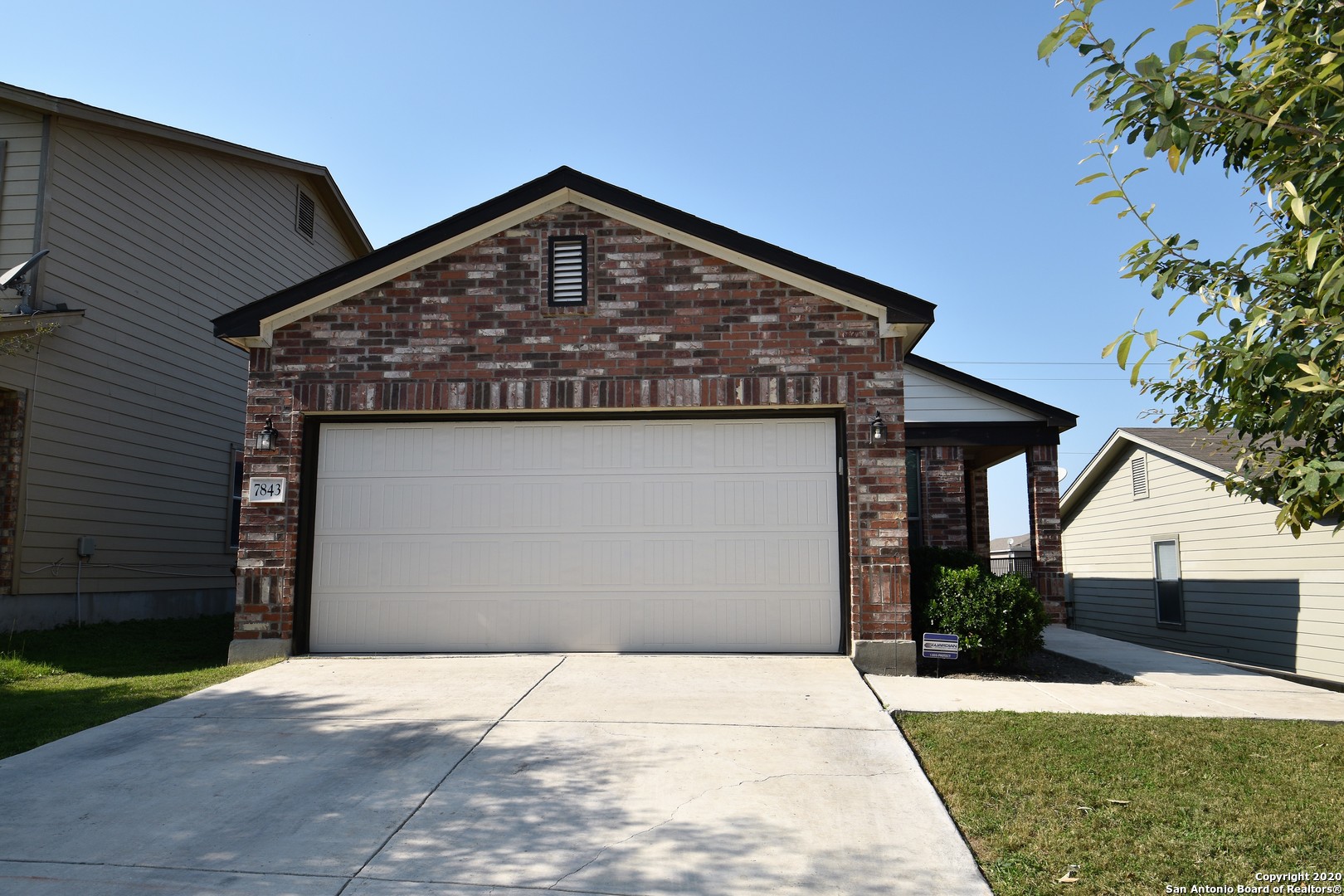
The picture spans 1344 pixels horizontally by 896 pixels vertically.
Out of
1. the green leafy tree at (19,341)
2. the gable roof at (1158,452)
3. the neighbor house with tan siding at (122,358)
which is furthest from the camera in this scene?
the gable roof at (1158,452)

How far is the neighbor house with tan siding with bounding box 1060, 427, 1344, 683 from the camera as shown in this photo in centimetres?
1329

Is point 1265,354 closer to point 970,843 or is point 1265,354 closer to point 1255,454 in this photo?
point 1255,454

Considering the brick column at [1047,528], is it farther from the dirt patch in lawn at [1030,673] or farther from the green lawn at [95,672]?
the green lawn at [95,672]

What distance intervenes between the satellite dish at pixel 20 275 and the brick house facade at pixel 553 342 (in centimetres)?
328

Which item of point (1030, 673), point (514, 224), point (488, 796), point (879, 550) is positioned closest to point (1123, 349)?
point (488, 796)

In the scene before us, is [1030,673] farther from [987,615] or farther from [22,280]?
[22,280]

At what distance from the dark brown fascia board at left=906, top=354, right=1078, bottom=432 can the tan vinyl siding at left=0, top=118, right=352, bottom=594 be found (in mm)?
10770

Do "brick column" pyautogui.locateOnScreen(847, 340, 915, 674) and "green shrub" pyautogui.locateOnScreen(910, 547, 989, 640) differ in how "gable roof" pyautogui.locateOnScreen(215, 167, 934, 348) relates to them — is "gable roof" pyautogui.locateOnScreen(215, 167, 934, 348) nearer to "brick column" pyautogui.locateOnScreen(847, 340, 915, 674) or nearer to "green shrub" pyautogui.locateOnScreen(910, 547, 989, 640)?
"brick column" pyautogui.locateOnScreen(847, 340, 915, 674)

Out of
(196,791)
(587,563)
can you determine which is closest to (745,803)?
(196,791)

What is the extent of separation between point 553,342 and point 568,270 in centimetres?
74

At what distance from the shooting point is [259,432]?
9.16m

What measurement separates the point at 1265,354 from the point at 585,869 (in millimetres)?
3815

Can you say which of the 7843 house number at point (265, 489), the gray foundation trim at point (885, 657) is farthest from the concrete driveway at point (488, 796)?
the 7843 house number at point (265, 489)

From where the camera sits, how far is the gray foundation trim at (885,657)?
8.44m
